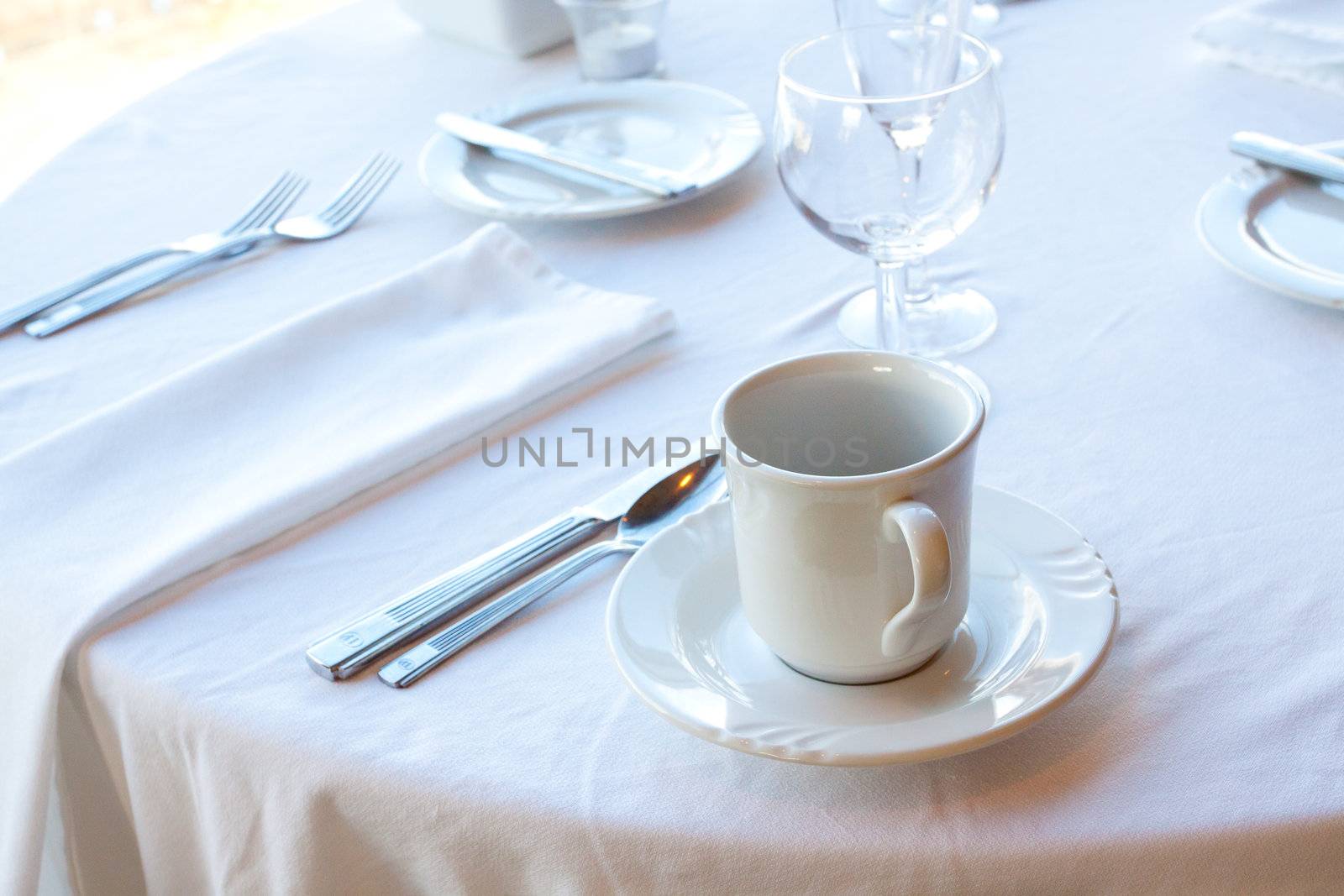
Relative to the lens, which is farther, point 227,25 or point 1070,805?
point 227,25

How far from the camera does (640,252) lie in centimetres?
81

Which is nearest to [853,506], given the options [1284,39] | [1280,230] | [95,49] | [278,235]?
[1280,230]

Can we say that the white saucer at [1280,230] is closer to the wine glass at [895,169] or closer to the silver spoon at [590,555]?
the wine glass at [895,169]

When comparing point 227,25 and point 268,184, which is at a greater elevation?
point 268,184

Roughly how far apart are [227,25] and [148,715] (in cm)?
347

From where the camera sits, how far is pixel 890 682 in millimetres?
452

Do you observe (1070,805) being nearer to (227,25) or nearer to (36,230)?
(36,230)

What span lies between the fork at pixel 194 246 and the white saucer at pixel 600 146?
0.32ft

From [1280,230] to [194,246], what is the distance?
25.6 inches

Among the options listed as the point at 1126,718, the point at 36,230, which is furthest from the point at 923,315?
the point at 36,230

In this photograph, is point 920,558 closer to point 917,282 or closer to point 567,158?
point 917,282

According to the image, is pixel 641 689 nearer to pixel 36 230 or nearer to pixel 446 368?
pixel 446 368

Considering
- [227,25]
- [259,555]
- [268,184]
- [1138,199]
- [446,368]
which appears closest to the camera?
[259,555]

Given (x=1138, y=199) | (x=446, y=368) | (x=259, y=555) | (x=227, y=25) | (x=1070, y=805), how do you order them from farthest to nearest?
(x=227, y=25), (x=1138, y=199), (x=446, y=368), (x=259, y=555), (x=1070, y=805)
